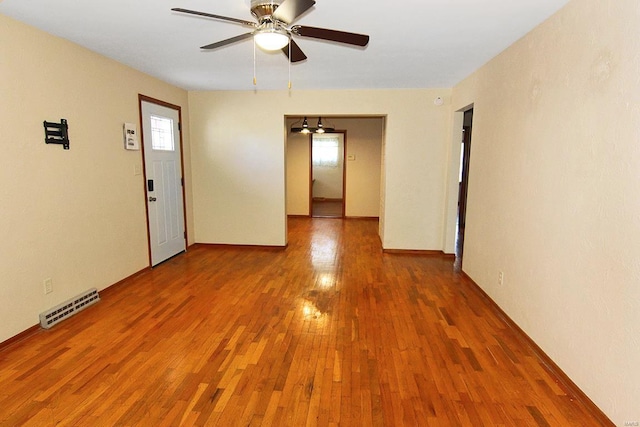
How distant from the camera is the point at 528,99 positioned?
268cm

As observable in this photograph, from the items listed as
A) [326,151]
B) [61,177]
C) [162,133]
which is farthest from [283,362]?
[326,151]

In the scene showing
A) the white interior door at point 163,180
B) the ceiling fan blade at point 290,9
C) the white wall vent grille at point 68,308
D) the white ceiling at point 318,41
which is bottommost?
the white wall vent grille at point 68,308

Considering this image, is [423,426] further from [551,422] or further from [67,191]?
[67,191]

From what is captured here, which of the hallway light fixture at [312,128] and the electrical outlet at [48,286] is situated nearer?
the electrical outlet at [48,286]

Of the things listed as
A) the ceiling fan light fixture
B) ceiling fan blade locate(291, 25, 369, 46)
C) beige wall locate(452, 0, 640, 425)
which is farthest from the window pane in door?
beige wall locate(452, 0, 640, 425)

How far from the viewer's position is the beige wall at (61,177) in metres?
2.55

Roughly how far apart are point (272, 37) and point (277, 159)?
125 inches

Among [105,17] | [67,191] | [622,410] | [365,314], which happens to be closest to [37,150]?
[67,191]

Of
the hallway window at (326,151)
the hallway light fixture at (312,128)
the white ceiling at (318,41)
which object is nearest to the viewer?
the white ceiling at (318,41)

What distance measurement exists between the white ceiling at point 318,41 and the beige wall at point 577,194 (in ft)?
1.16

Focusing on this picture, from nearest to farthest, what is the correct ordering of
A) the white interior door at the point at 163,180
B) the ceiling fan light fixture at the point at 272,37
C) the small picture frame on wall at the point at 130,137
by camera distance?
A: 1. the ceiling fan light fixture at the point at 272,37
2. the small picture frame on wall at the point at 130,137
3. the white interior door at the point at 163,180

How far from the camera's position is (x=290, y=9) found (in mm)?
1888

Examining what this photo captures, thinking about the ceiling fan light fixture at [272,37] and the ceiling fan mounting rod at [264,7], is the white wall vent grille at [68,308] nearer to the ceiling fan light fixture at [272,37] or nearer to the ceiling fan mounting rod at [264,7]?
the ceiling fan light fixture at [272,37]

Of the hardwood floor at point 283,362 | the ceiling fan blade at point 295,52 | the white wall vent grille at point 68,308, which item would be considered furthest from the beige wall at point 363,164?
the white wall vent grille at point 68,308
